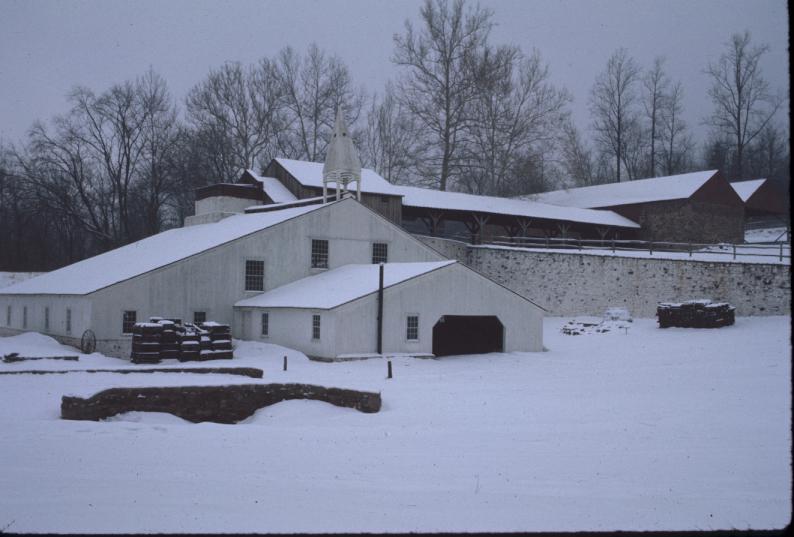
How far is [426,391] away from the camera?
1838 centimetres

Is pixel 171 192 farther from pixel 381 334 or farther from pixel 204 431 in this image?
pixel 204 431

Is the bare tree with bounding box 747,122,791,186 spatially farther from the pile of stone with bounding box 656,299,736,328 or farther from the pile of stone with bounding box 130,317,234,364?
the pile of stone with bounding box 130,317,234,364

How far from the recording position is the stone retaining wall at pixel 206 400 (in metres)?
13.3

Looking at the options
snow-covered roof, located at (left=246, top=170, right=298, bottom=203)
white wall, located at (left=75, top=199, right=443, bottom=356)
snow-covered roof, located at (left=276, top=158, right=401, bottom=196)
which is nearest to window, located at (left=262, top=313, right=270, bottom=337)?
white wall, located at (left=75, top=199, right=443, bottom=356)

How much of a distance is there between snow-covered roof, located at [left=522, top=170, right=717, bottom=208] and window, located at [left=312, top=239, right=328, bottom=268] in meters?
25.6

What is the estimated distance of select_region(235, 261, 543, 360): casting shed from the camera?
25172 mm

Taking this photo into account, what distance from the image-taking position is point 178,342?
24.2m

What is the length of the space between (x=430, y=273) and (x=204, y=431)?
620 inches

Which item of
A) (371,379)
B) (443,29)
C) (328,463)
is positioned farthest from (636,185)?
(328,463)

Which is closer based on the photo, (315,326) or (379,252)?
(315,326)

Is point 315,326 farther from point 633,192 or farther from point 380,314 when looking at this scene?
point 633,192

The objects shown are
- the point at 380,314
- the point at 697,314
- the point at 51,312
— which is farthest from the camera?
the point at 697,314

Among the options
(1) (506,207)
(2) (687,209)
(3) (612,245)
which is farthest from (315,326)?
(2) (687,209)

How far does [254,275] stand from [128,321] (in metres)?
5.47
